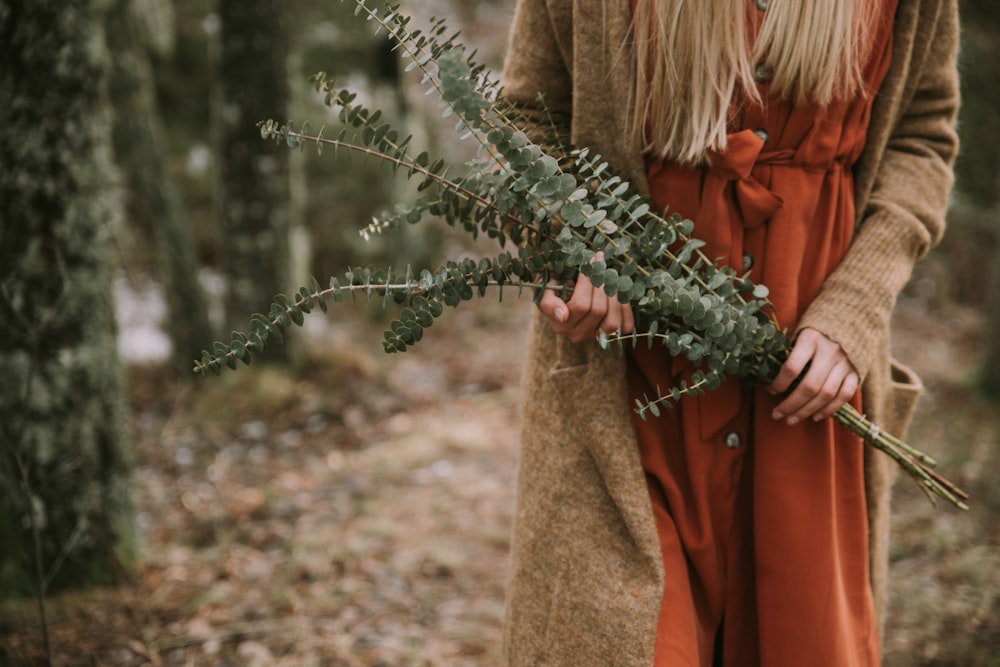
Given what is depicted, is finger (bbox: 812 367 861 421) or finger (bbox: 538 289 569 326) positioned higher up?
finger (bbox: 538 289 569 326)

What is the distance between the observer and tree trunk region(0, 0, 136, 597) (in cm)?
253

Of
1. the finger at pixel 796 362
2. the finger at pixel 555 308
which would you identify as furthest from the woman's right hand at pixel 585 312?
the finger at pixel 796 362

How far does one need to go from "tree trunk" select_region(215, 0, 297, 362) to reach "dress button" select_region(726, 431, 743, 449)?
494cm

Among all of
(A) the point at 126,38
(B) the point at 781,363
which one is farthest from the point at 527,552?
(A) the point at 126,38

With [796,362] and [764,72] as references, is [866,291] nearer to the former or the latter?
[796,362]

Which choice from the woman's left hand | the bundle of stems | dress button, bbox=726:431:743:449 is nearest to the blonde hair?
the bundle of stems

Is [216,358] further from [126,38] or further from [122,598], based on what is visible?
[126,38]

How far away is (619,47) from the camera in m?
1.53

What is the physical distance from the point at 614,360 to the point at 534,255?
0.27m

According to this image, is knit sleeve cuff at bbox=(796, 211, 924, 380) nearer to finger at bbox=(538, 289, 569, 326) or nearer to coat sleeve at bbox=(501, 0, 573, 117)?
finger at bbox=(538, 289, 569, 326)

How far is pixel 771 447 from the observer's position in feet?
5.18

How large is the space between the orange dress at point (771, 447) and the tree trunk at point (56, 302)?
1.96 meters

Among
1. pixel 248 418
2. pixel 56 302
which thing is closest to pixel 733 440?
pixel 56 302

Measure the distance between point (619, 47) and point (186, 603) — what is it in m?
2.48
